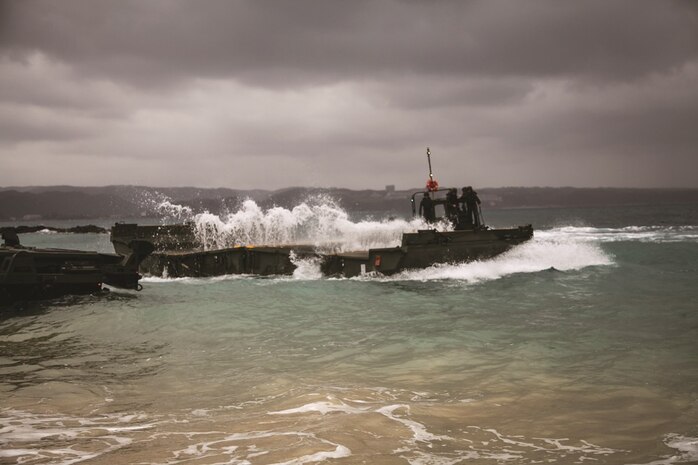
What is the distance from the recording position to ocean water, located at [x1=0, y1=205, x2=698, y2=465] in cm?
600

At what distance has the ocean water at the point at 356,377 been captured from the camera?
236 inches

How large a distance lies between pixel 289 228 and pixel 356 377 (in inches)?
983

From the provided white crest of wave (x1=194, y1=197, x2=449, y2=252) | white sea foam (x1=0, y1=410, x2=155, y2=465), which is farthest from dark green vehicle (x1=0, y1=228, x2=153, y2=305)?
white crest of wave (x1=194, y1=197, x2=449, y2=252)

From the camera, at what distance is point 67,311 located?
51.1ft

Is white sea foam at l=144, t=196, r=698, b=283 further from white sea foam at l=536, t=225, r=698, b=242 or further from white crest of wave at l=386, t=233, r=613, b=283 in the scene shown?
white sea foam at l=536, t=225, r=698, b=242

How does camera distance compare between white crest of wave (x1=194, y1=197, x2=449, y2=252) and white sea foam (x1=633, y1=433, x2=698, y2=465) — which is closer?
white sea foam (x1=633, y1=433, x2=698, y2=465)

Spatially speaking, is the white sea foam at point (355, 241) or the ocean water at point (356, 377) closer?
the ocean water at point (356, 377)

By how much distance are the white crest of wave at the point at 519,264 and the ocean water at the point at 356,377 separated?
298 centimetres

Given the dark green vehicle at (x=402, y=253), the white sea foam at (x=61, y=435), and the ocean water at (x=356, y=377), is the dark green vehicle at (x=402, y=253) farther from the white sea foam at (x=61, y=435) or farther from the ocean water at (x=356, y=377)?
the white sea foam at (x=61, y=435)

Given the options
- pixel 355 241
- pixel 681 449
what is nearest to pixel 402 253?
pixel 355 241

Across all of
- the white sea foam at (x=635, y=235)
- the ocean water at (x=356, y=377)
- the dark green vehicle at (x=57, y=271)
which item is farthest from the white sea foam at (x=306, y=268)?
the white sea foam at (x=635, y=235)

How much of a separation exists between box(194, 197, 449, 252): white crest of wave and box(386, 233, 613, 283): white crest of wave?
21.5 feet

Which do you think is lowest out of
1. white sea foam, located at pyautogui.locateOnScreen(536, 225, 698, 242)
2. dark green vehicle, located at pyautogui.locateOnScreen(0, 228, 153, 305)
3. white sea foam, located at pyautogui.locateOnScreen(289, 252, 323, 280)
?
white sea foam, located at pyautogui.locateOnScreen(536, 225, 698, 242)

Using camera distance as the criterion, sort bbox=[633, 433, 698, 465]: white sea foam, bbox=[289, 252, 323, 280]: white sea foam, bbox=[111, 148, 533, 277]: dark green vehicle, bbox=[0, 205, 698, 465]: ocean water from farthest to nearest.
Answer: bbox=[289, 252, 323, 280]: white sea foam → bbox=[111, 148, 533, 277]: dark green vehicle → bbox=[0, 205, 698, 465]: ocean water → bbox=[633, 433, 698, 465]: white sea foam
